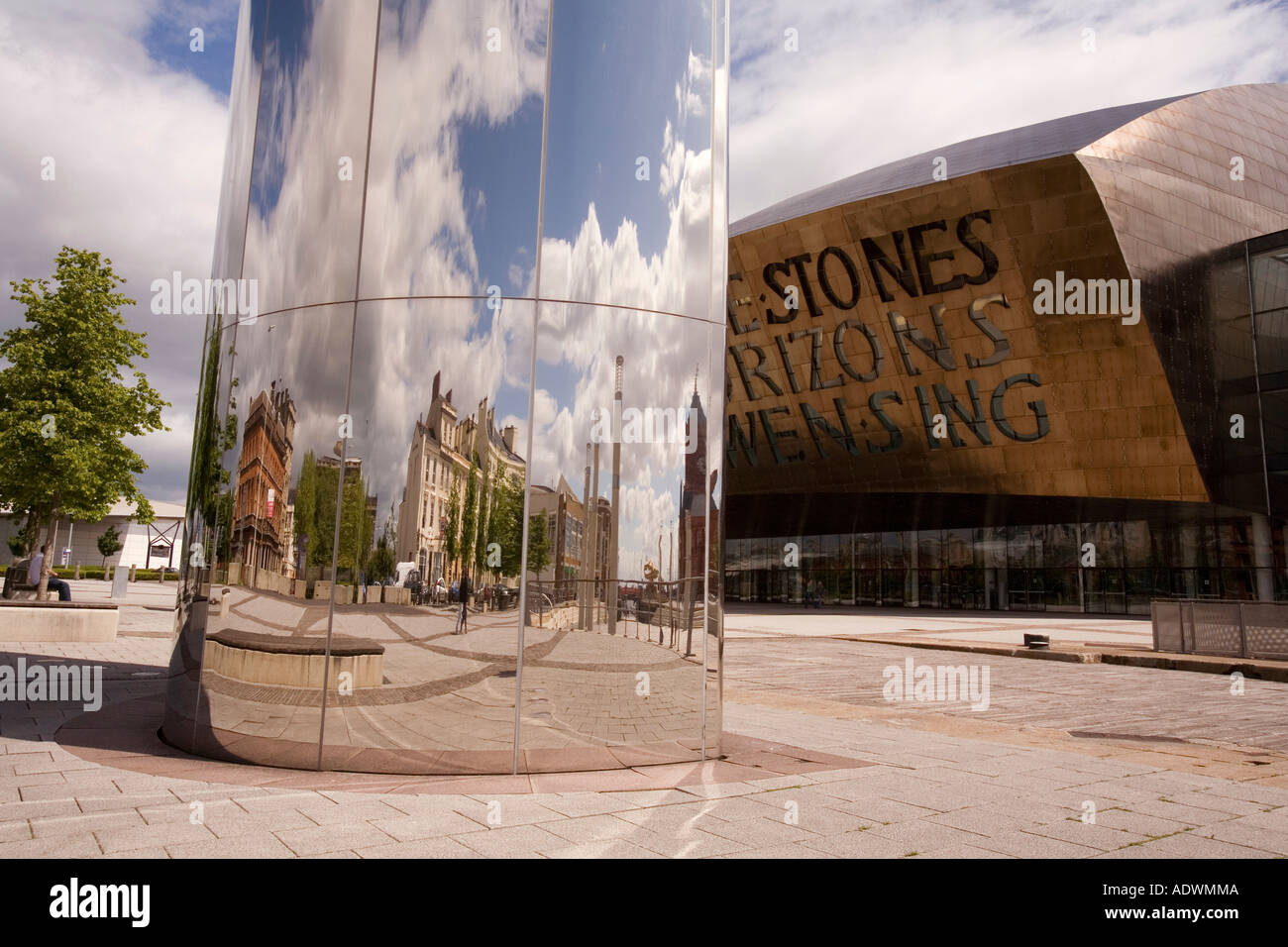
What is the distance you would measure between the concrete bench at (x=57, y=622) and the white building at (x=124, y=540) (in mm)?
62085

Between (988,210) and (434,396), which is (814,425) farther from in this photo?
(434,396)

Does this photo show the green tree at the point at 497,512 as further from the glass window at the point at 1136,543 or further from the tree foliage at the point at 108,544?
the tree foliage at the point at 108,544

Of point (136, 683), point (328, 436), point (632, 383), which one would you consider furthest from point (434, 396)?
point (136, 683)

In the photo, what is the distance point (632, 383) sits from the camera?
7152 millimetres

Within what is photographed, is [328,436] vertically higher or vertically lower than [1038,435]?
lower

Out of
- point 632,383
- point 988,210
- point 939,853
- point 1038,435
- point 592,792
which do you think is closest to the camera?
point 939,853

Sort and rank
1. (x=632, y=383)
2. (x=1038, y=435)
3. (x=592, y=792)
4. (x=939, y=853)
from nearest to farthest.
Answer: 1. (x=939, y=853)
2. (x=592, y=792)
3. (x=632, y=383)
4. (x=1038, y=435)

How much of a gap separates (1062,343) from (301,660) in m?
34.9

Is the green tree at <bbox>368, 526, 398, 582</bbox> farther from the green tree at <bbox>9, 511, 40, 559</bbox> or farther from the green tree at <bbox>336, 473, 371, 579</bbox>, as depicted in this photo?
the green tree at <bbox>9, 511, 40, 559</bbox>

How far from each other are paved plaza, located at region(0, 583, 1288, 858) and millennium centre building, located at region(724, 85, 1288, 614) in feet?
90.9

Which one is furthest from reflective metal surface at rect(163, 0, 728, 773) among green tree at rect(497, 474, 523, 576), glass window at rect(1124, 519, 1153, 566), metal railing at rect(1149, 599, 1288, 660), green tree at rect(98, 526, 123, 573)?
green tree at rect(98, 526, 123, 573)

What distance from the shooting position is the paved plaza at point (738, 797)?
4.64 metres

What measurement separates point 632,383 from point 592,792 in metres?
3.17

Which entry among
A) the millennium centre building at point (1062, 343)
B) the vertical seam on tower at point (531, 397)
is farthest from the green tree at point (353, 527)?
the millennium centre building at point (1062, 343)
